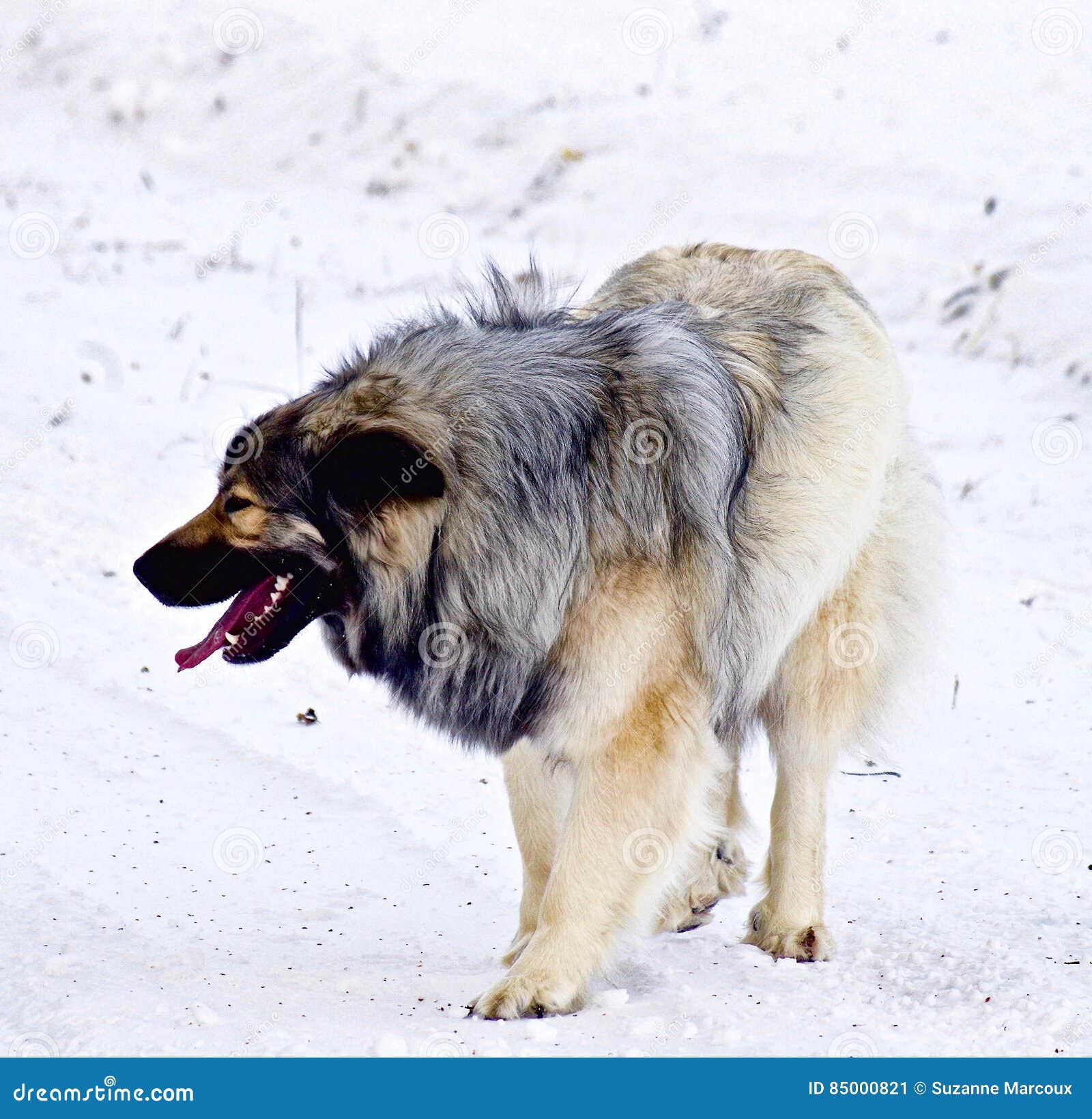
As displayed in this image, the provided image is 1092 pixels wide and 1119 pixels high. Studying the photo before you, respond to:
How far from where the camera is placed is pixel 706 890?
3.96 metres

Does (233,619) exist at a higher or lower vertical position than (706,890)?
higher

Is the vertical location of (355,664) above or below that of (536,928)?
above

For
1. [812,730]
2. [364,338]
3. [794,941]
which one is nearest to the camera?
[794,941]

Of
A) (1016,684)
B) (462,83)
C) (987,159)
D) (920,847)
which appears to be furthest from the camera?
(462,83)

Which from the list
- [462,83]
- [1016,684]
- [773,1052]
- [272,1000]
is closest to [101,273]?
[462,83]

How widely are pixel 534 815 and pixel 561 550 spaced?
2.83ft

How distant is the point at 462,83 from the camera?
12.5 m

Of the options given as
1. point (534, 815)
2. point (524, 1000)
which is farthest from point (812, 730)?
point (524, 1000)

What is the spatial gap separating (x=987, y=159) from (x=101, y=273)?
6.76 metres

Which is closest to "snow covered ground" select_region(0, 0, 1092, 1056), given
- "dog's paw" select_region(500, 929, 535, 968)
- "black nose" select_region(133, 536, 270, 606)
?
"dog's paw" select_region(500, 929, 535, 968)

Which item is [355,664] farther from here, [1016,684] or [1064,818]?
[1016,684]

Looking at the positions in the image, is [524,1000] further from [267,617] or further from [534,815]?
[267,617]

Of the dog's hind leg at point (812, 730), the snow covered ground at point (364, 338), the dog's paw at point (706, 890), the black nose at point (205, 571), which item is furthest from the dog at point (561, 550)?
the snow covered ground at point (364, 338)

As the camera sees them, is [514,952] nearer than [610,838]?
No
